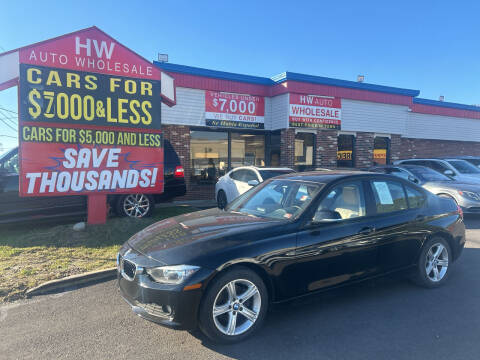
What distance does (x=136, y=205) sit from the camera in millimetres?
8039

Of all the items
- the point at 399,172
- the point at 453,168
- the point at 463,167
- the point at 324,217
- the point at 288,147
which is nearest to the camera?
the point at 324,217

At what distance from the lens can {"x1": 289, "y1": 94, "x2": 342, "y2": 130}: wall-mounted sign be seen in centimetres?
1314

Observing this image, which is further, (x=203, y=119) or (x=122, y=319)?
(x=203, y=119)

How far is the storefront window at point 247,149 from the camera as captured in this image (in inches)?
538

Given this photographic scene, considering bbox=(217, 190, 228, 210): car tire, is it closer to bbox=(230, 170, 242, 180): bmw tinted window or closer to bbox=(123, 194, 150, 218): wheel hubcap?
bbox=(230, 170, 242, 180): bmw tinted window

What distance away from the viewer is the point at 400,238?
3979 mm

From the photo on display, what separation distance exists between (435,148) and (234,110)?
1275cm

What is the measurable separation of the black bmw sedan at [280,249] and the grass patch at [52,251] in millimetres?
1907

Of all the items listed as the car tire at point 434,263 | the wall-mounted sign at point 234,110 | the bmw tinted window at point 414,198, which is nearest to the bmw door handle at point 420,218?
the bmw tinted window at point 414,198

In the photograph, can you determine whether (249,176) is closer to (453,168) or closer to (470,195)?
(470,195)

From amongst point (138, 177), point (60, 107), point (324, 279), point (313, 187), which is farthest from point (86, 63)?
Result: point (324, 279)

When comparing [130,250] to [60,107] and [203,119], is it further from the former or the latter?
[203,119]

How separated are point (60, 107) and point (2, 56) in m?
1.34

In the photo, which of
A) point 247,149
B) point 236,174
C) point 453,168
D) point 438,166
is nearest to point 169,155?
point 236,174
